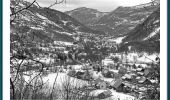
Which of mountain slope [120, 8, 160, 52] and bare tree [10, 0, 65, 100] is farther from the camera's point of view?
mountain slope [120, 8, 160, 52]

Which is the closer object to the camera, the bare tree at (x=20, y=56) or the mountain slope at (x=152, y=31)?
the bare tree at (x=20, y=56)

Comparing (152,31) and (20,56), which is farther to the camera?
(152,31)

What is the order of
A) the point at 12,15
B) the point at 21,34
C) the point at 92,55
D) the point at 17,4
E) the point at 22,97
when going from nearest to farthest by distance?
the point at 12,15 < the point at 17,4 < the point at 21,34 < the point at 22,97 < the point at 92,55

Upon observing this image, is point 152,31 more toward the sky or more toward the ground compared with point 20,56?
more toward the sky
